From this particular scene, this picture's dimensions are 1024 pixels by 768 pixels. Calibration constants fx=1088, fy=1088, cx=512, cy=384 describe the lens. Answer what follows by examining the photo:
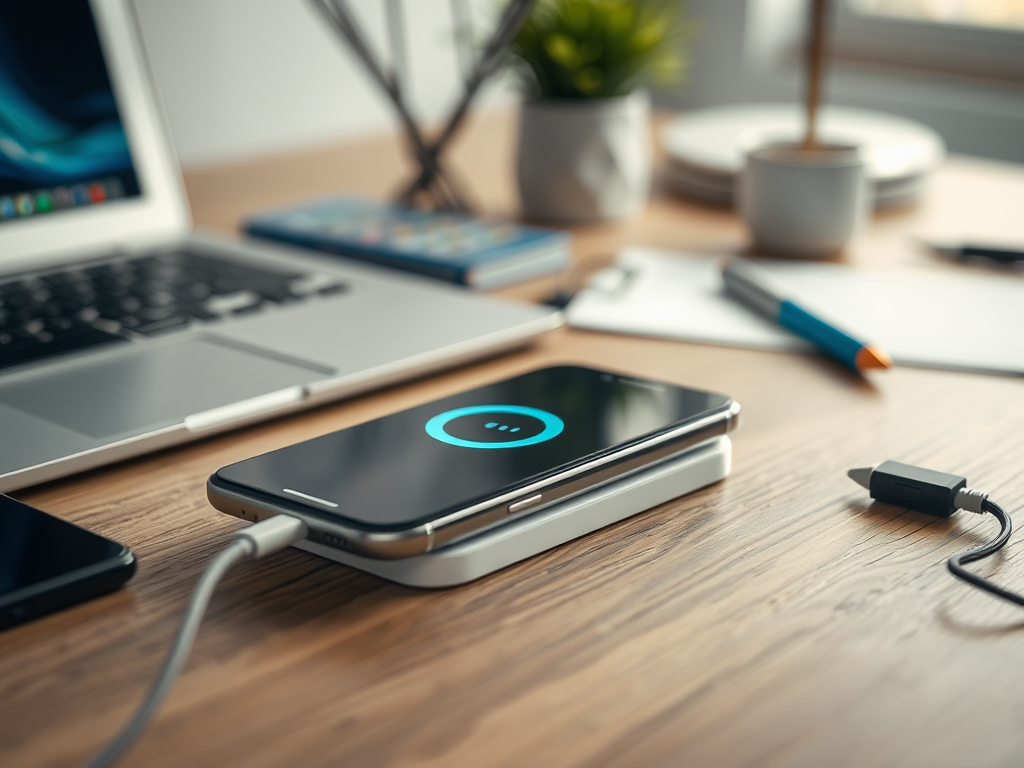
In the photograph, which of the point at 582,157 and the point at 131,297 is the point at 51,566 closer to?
the point at 131,297

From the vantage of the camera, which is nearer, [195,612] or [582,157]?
[195,612]

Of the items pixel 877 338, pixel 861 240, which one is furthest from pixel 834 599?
pixel 861 240

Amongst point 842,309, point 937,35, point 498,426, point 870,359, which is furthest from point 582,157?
point 937,35

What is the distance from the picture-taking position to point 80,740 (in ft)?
1.11

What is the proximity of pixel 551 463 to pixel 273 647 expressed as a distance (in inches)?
5.2

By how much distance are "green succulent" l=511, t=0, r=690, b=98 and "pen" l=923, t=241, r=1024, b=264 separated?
0.30 m

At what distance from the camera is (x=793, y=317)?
27.5 inches

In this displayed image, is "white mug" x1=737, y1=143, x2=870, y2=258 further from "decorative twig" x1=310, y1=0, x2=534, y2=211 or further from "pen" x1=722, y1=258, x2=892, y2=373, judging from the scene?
"decorative twig" x1=310, y1=0, x2=534, y2=211

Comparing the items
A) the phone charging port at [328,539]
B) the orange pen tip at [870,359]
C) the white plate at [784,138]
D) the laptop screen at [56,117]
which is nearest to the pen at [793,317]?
the orange pen tip at [870,359]

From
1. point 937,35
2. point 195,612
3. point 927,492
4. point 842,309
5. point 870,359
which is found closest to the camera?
point 195,612

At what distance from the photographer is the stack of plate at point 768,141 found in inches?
40.9

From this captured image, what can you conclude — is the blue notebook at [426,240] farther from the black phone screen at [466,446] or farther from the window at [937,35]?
the window at [937,35]

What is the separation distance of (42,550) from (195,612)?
9cm

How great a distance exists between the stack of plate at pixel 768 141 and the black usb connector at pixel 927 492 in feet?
1.71
